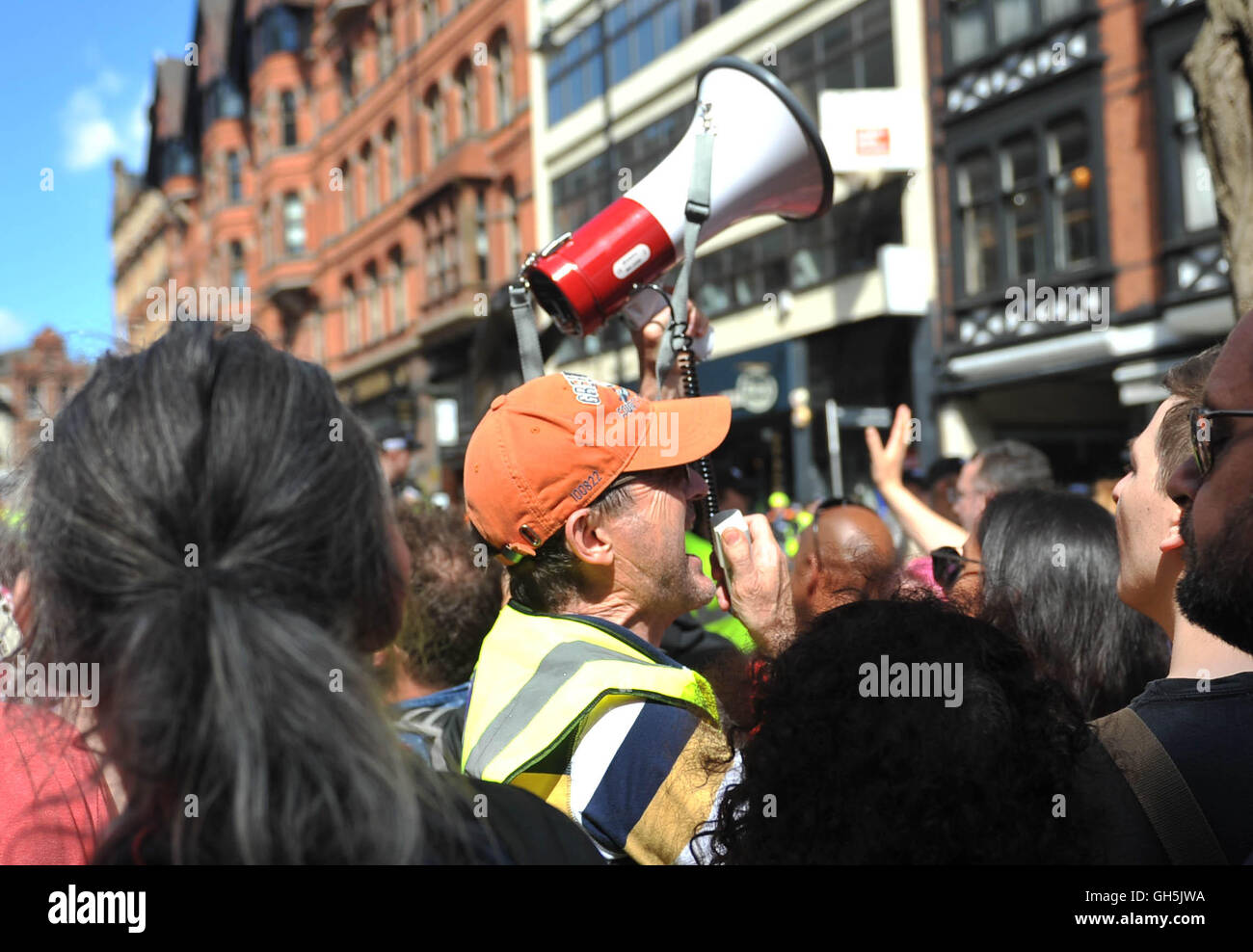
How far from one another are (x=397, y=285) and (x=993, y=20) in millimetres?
17002

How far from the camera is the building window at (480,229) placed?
75.7 ft

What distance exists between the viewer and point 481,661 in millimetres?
1881

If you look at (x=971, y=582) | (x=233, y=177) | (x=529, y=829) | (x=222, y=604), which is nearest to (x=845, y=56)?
(x=971, y=582)

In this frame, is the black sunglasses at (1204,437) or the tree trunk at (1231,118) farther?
the tree trunk at (1231,118)

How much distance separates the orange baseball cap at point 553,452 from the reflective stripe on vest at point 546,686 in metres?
0.17

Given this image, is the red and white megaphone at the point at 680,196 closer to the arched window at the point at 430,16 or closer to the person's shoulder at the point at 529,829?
the person's shoulder at the point at 529,829

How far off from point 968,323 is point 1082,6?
3.61 metres

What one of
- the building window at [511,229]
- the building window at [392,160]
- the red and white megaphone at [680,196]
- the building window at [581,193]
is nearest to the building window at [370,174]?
the building window at [392,160]

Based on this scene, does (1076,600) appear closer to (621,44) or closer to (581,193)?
(621,44)

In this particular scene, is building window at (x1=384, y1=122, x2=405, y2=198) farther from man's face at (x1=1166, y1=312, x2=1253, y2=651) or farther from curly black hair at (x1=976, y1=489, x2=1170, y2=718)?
man's face at (x1=1166, y1=312, x2=1253, y2=651)

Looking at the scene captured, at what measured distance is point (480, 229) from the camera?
23266 mm

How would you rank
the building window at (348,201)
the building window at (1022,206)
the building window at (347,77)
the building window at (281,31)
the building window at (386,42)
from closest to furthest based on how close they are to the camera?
the building window at (1022,206), the building window at (386,42), the building window at (348,201), the building window at (347,77), the building window at (281,31)

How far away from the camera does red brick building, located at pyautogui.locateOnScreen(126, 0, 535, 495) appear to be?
74.8ft
